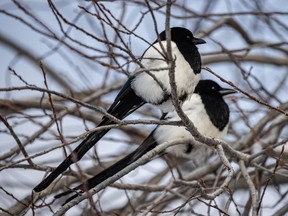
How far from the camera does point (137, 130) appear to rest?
4.71m

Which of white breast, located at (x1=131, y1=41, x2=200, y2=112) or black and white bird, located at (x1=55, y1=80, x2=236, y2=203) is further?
black and white bird, located at (x1=55, y1=80, x2=236, y2=203)

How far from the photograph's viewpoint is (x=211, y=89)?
13.8ft

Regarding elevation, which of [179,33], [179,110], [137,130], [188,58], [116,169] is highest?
[137,130]

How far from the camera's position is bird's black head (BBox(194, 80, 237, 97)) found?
4.18 meters

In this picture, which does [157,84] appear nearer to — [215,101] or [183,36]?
[183,36]

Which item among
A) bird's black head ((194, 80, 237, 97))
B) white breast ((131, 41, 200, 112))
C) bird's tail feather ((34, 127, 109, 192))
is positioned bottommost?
bird's tail feather ((34, 127, 109, 192))

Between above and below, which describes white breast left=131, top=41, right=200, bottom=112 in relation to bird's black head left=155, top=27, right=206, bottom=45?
below

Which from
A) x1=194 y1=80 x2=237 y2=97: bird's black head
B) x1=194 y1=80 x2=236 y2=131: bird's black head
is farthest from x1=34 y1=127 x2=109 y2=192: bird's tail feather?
x1=194 y1=80 x2=237 y2=97: bird's black head

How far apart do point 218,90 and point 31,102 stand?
1322mm

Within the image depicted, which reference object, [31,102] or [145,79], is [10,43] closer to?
[31,102]

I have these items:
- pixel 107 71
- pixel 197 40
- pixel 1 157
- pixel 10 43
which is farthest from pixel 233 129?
pixel 10 43

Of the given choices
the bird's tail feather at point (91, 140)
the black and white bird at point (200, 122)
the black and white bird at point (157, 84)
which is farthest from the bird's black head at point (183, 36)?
the black and white bird at point (200, 122)

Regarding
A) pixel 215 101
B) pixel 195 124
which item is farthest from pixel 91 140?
pixel 215 101

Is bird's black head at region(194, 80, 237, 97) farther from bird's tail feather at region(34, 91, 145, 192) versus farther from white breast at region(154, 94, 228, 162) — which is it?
bird's tail feather at region(34, 91, 145, 192)
